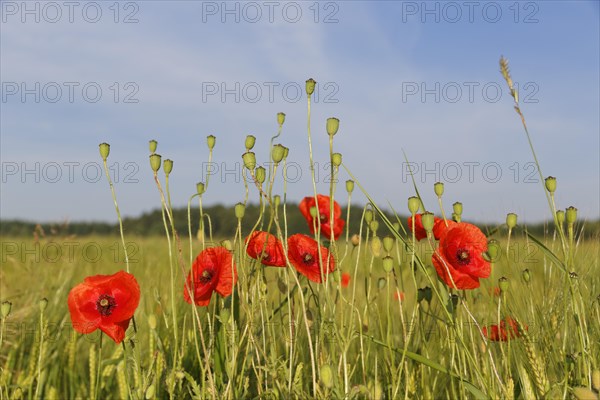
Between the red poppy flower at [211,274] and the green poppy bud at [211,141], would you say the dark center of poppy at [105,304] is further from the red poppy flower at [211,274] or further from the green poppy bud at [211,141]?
the green poppy bud at [211,141]

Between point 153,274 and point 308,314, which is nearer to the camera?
point 308,314

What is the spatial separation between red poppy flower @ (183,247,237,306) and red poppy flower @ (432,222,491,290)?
518 millimetres

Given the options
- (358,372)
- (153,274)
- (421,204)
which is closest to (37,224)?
(153,274)

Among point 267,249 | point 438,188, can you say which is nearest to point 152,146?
point 267,249

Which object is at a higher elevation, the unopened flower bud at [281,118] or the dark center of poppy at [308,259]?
the unopened flower bud at [281,118]

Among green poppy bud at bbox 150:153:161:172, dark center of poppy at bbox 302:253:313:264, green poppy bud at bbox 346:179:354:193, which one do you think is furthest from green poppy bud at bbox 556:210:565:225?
green poppy bud at bbox 150:153:161:172

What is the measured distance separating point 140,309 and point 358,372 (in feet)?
4.19

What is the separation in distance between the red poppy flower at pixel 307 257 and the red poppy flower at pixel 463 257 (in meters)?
0.28

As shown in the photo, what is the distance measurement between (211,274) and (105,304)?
0.28 m

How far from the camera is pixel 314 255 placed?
1.69m

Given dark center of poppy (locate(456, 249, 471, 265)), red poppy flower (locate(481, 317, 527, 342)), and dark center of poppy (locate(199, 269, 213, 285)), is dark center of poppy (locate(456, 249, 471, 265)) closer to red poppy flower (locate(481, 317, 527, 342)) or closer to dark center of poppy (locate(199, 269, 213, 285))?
red poppy flower (locate(481, 317, 527, 342))

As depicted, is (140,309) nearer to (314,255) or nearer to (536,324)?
(314,255)

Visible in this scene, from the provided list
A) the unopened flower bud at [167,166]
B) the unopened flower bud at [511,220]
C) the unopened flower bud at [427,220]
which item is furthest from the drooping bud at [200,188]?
the unopened flower bud at [511,220]

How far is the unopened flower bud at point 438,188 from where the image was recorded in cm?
164
